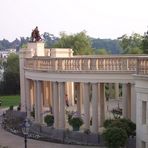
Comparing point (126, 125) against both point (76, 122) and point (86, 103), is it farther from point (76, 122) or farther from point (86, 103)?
point (76, 122)

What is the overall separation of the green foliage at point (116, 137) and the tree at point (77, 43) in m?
54.3

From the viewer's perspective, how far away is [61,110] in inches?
1296

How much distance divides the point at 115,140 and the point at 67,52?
20.6 m

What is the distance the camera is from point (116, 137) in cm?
2506

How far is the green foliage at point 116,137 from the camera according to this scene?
25.1 meters

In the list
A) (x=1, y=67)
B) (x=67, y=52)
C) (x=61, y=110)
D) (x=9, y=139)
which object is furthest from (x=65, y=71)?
(x=1, y=67)

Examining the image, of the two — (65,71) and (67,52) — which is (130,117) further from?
(67,52)

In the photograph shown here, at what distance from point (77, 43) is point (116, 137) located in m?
57.4

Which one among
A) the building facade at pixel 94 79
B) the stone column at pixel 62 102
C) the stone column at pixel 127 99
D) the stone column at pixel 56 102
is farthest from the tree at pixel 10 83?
the stone column at pixel 127 99

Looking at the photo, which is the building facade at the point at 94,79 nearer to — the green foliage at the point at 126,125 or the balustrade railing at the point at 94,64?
the balustrade railing at the point at 94,64

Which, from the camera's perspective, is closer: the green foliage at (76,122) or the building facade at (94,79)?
the building facade at (94,79)

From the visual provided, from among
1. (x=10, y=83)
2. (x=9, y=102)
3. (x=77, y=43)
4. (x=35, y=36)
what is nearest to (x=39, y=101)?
(x=35, y=36)

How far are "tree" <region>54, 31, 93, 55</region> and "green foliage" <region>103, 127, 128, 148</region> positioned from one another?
2139 inches

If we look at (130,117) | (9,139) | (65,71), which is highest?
(65,71)
